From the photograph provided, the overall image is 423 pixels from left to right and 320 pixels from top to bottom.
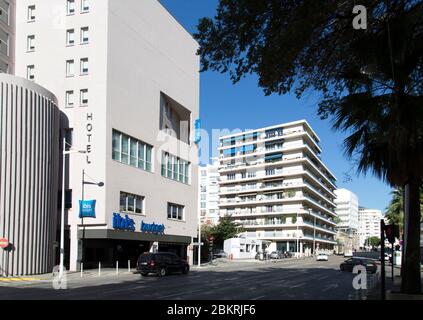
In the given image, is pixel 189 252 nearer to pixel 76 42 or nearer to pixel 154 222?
pixel 154 222

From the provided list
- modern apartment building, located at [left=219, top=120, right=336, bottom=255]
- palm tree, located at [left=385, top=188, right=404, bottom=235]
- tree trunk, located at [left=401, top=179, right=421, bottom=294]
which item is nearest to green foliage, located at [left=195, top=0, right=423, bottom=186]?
tree trunk, located at [left=401, top=179, right=421, bottom=294]

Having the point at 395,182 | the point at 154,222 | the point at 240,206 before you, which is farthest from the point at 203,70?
the point at 240,206

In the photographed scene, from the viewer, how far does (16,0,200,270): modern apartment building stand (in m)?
40.7

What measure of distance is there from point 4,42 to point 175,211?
22.9 meters

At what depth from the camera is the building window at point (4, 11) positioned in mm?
44688

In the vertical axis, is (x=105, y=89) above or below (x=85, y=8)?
Result: below

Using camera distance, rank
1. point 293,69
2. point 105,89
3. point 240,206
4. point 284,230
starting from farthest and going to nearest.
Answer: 1. point 240,206
2. point 284,230
3. point 105,89
4. point 293,69

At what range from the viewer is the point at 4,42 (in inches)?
1773

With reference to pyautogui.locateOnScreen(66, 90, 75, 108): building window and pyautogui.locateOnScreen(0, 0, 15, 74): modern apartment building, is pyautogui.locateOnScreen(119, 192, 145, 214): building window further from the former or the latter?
pyautogui.locateOnScreen(0, 0, 15, 74): modern apartment building

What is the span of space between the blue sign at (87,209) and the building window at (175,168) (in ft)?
39.3

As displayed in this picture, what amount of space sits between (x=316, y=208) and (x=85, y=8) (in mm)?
93925

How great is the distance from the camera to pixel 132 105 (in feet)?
149

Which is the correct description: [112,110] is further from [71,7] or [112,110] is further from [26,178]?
[71,7]

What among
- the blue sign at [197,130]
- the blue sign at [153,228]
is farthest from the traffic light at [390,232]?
the blue sign at [197,130]
